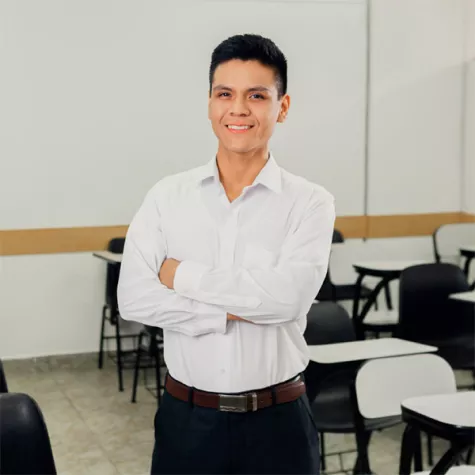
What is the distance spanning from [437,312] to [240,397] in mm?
2955

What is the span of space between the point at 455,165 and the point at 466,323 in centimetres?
287

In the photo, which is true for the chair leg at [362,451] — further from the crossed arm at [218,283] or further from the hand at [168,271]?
the hand at [168,271]

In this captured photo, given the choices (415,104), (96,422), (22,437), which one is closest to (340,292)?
(415,104)

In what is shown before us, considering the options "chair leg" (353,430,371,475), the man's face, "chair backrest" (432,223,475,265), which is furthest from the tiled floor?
"chair backrest" (432,223,475,265)

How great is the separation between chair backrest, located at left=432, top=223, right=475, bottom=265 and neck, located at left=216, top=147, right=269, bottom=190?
16.9 ft

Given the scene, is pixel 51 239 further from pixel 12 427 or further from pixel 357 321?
pixel 12 427

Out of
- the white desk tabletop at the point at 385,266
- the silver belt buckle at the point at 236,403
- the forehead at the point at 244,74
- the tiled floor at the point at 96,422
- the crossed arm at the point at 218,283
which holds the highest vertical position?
the forehead at the point at 244,74

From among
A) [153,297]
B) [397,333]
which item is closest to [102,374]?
[397,333]

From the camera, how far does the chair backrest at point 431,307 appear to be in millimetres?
4617

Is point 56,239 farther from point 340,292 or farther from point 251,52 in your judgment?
point 251,52

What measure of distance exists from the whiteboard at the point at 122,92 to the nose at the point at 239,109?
430 cm

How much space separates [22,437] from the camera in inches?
63.6

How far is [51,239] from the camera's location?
6.08 m

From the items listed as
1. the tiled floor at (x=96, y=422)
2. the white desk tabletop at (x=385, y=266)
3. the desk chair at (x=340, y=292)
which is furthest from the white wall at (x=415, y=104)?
the tiled floor at (x=96, y=422)
